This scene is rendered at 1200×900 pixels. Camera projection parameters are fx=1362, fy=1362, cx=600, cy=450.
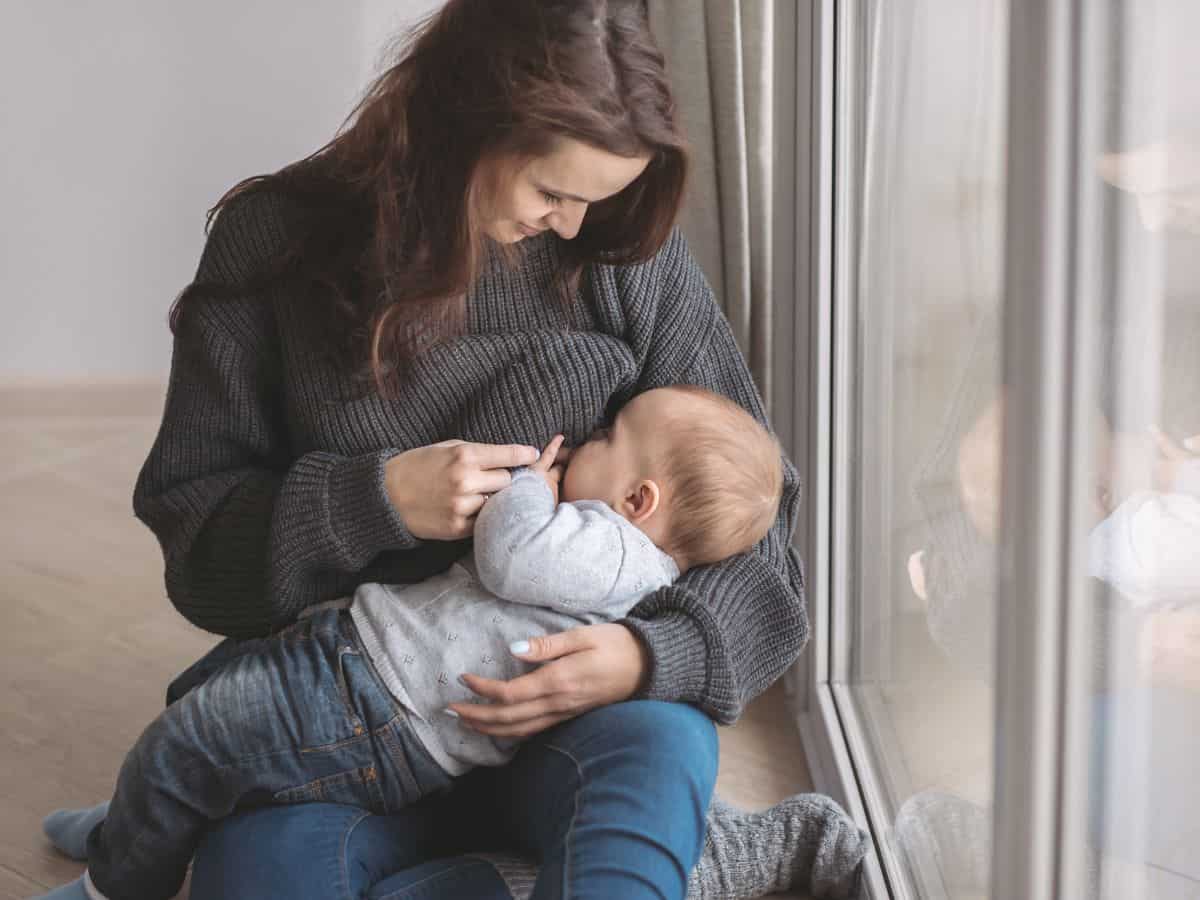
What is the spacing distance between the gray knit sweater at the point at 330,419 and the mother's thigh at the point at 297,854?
23 cm

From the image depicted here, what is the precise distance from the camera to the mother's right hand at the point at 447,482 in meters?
1.36

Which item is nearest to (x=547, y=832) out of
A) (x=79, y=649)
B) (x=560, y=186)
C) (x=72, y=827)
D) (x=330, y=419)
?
(x=330, y=419)

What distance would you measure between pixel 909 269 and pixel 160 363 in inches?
109

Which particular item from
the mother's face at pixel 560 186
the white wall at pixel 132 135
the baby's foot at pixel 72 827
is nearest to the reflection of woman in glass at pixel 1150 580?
the mother's face at pixel 560 186

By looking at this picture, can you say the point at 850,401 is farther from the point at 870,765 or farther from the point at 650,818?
the point at 650,818

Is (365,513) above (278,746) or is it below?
above

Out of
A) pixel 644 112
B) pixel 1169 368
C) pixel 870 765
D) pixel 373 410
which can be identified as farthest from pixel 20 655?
pixel 1169 368

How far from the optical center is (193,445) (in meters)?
1.52

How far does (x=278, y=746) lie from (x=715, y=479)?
0.51 meters

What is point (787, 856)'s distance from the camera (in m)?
1.63

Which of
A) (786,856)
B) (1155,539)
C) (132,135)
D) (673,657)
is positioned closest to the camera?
(1155,539)

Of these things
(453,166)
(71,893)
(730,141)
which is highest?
(453,166)

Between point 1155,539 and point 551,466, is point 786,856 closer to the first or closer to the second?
point 551,466

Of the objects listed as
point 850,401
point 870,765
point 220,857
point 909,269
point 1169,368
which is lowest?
point 870,765
